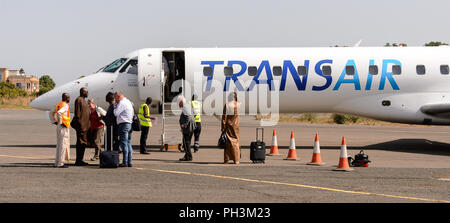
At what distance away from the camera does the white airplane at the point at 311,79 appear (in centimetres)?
1952

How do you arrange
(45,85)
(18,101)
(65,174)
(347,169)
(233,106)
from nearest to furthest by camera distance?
(65,174), (347,169), (233,106), (18,101), (45,85)

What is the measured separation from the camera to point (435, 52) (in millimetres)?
20062

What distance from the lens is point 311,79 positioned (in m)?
19.5

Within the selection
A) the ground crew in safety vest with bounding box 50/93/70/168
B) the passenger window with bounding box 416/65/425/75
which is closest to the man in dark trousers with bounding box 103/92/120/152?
the ground crew in safety vest with bounding box 50/93/70/168

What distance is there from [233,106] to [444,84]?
28.3ft

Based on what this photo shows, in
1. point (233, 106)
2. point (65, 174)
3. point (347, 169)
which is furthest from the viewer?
point (233, 106)

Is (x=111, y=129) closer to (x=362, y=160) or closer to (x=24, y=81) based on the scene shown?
(x=362, y=160)

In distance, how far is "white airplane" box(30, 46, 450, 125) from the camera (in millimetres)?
19516

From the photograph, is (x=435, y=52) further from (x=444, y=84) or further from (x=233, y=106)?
(x=233, y=106)

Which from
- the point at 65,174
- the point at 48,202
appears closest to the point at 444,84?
the point at 65,174

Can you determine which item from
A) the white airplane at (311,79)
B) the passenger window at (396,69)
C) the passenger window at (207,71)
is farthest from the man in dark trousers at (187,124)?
the passenger window at (396,69)

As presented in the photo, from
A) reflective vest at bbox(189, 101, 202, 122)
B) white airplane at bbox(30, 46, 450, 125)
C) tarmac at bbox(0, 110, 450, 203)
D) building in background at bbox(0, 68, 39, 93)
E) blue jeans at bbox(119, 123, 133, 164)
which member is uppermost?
building in background at bbox(0, 68, 39, 93)

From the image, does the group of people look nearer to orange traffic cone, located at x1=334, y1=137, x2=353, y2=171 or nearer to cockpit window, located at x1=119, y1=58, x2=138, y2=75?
orange traffic cone, located at x1=334, y1=137, x2=353, y2=171

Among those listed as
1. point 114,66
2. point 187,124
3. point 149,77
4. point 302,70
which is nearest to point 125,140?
point 187,124
